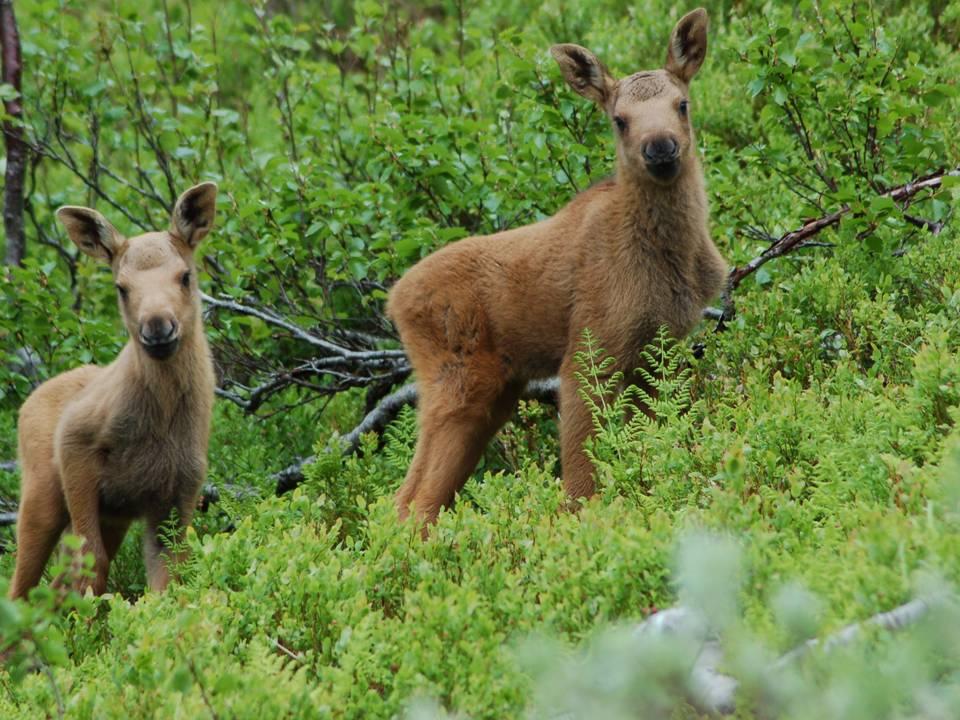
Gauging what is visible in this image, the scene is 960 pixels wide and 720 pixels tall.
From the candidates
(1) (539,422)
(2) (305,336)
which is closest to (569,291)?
(1) (539,422)

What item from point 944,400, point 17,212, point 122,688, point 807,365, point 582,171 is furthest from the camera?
point 17,212

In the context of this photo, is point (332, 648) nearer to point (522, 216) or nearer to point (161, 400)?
point (161, 400)

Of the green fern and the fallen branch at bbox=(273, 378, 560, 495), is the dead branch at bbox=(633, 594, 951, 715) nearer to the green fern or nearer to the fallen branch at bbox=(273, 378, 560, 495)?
the green fern

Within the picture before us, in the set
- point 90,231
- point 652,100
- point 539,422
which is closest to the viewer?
point 652,100

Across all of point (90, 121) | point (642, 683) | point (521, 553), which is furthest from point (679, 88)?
point (90, 121)

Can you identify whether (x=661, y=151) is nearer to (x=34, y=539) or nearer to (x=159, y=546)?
(x=159, y=546)

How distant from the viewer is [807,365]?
698 cm

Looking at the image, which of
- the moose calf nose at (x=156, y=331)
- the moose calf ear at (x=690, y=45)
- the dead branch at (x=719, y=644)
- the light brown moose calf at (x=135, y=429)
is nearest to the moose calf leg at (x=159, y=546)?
the light brown moose calf at (x=135, y=429)

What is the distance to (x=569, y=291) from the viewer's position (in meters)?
6.89

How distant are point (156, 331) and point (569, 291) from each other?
227 centimetres

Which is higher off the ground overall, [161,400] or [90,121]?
[90,121]

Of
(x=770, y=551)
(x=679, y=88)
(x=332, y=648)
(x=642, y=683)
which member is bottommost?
(x=332, y=648)

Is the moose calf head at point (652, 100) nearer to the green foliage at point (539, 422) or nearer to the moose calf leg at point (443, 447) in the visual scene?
the green foliage at point (539, 422)

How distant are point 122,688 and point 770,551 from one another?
2.47m
